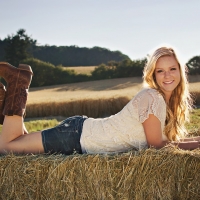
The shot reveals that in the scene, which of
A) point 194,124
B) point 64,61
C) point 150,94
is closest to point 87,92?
point 194,124

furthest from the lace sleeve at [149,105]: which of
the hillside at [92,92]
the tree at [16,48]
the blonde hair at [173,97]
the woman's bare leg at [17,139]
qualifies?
the tree at [16,48]

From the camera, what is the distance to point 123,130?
9.08 ft

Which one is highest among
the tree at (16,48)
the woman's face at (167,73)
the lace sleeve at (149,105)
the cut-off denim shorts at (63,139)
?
the tree at (16,48)

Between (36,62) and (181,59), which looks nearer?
(181,59)

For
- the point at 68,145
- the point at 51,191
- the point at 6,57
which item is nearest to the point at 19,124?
the point at 68,145

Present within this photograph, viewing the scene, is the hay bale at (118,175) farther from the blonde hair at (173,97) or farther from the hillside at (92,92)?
the hillside at (92,92)

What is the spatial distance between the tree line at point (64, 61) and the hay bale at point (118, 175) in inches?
819

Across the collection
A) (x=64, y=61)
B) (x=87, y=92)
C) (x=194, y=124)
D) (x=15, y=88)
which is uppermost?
(x=64, y=61)

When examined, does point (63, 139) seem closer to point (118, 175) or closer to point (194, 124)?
point (118, 175)

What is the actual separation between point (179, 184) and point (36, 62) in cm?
2515

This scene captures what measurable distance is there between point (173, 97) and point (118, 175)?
0.89m

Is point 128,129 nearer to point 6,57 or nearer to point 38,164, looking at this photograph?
point 38,164

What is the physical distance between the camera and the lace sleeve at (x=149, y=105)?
2639 millimetres

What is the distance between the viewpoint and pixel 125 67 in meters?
26.3
